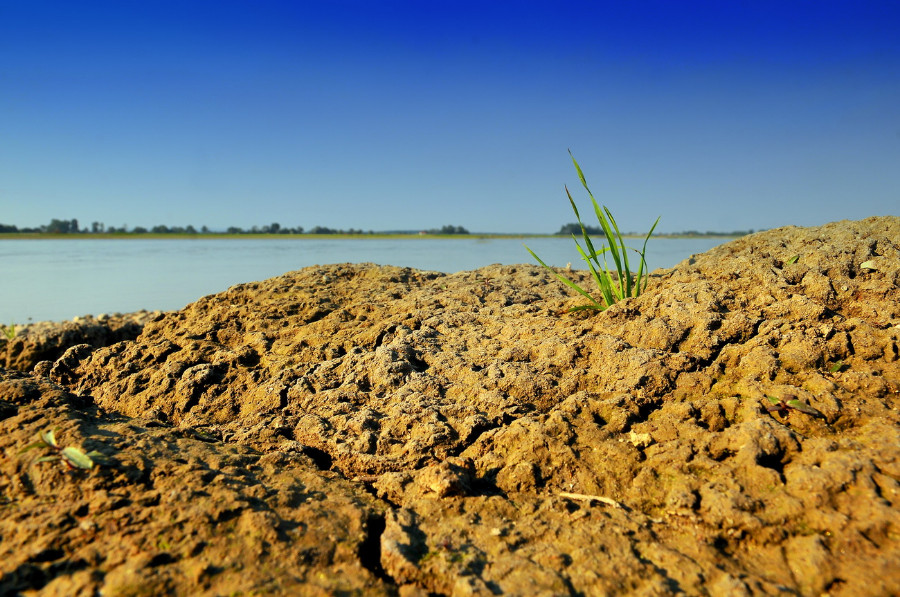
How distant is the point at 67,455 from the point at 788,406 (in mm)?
2305

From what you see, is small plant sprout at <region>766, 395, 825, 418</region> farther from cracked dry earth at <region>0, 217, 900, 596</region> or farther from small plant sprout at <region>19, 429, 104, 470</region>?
small plant sprout at <region>19, 429, 104, 470</region>

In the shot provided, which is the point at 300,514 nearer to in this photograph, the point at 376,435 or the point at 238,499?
the point at 238,499

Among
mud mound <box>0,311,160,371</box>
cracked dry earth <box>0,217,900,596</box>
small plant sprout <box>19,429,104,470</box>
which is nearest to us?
cracked dry earth <box>0,217,900,596</box>

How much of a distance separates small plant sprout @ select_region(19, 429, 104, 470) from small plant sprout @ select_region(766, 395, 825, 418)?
2174 mm

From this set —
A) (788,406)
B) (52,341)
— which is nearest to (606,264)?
(788,406)

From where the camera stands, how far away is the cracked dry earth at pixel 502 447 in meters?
1.27

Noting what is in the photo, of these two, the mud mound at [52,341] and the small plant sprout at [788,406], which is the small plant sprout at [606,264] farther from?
the mud mound at [52,341]

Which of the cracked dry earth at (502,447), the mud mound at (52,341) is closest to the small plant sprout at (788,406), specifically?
the cracked dry earth at (502,447)

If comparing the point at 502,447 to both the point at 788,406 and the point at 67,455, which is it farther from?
the point at 67,455

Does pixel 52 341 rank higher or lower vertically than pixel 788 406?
lower

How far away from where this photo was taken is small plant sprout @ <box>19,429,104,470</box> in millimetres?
1531

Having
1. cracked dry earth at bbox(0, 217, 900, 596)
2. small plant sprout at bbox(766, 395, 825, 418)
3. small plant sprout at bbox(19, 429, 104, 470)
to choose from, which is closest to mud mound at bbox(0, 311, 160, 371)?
cracked dry earth at bbox(0, 217, 900, 596)

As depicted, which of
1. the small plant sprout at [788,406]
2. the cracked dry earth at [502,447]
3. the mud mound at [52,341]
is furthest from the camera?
the mud mound at [52,341]

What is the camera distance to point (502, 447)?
1.84 meters
